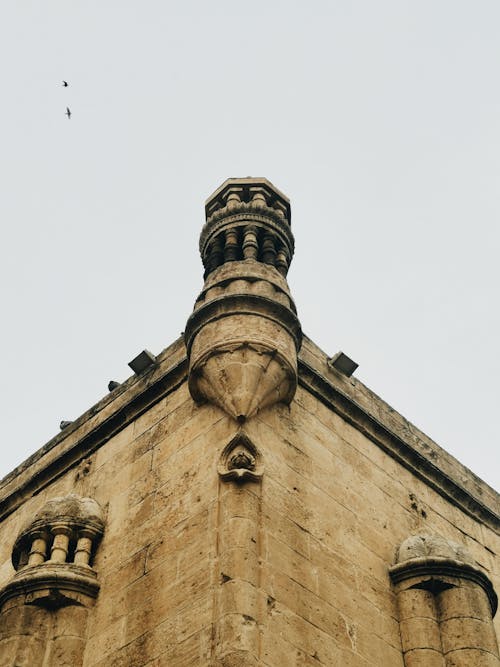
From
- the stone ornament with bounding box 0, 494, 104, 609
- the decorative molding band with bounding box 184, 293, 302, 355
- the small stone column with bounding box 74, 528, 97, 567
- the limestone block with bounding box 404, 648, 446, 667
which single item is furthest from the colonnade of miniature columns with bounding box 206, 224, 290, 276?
the limestone block with bounding box 404, 648, 446, 667

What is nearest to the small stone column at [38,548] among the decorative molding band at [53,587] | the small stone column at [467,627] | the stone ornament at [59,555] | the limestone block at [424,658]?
the stone ornament at [59,555]

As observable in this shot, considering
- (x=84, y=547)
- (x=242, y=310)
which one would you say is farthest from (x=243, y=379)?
(x=84, y=547)

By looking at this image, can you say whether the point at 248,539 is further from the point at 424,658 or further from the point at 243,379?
the point at 424,658

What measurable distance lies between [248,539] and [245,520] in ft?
0.66

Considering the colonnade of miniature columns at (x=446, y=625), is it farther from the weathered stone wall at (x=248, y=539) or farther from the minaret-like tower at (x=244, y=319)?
the minaret-like tower at (x=244, y=319)

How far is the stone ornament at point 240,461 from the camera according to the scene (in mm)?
7832

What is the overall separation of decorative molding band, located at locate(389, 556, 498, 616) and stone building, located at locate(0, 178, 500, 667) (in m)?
0.01

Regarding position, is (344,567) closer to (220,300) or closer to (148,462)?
(148,462)

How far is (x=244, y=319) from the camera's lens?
30.7ft

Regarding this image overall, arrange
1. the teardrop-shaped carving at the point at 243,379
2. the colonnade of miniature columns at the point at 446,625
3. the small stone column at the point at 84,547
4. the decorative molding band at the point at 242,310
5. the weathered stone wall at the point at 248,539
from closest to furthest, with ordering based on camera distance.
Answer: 1. the weathered stone wall at the point at 248,539
2. the colonnade of miniature columns at the point at 446,625
3. the teardrop-shaped carving at the point at 243,379
4. the small stone column at the point at 84,547
5. the decorative molding band at the point at 242,310

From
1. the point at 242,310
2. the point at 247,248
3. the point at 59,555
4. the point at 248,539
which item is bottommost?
the point at 248,539

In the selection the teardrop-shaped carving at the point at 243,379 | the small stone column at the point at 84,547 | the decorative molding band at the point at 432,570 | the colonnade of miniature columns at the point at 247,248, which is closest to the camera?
the teardrop-shaped carving at the point at 243,379

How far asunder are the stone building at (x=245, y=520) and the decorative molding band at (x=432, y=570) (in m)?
0.01

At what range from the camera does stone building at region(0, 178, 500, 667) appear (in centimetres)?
733
